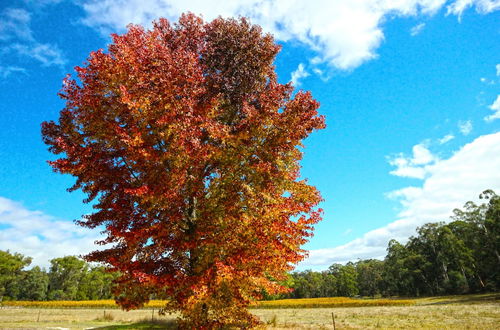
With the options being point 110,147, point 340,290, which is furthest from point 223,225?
point 340,290

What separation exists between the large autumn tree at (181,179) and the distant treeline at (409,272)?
Result: 54.1 m

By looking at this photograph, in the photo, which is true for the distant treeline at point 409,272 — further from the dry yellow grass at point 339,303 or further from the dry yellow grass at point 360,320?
the dry yellow grass at point 360,320

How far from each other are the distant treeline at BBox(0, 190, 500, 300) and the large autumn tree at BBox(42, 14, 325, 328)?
2129 inches

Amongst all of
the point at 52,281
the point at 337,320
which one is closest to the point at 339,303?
the point at 337,320

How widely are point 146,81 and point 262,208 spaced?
5993 mm

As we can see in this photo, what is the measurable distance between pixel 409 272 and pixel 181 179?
95996 mm

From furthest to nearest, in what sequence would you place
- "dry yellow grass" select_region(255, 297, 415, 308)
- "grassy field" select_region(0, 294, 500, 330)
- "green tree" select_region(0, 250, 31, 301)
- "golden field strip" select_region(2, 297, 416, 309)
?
"green tree" select_region(0, 250, 31, 301)
"golden field strip" select_region(2, 297, 416, 309)
"dry yellow grass" select_region(255, 297, 415, 308)
"grassy field" select_region(0, 294, 500, 330)

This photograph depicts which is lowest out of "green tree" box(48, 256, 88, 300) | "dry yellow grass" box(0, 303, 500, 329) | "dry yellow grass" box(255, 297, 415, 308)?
"dry yellow grass" box(255, 297, 415, 308)

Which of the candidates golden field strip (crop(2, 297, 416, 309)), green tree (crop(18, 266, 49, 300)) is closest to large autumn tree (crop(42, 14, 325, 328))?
golden field strip (crop(2, 297, 416, 309))

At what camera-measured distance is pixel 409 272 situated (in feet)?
284

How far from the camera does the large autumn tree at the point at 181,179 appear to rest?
375 inches

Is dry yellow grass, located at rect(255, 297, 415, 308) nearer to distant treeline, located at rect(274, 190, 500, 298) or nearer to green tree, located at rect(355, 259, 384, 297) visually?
distant treeline, located at rect(274, 190, 500, 298)

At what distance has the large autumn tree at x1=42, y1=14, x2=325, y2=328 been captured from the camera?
9.52 metres

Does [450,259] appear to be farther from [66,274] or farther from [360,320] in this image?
[66,274]
